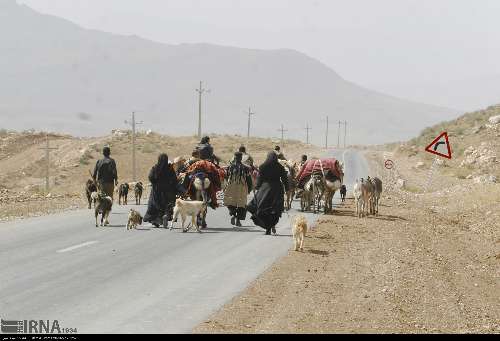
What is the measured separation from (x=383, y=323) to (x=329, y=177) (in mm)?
15323

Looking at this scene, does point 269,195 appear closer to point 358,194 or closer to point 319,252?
point 319,252

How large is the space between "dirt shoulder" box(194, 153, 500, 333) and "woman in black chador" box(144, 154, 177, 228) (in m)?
3.89

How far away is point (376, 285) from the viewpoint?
11578 millimetres

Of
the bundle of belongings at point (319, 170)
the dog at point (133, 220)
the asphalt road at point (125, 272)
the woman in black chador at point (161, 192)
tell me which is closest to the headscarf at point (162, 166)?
the woman in black chador at point (161, 192)

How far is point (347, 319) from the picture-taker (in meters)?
9.05

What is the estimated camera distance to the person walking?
19.7m

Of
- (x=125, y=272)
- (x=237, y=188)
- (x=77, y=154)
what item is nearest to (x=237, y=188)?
(x=237, y=188)

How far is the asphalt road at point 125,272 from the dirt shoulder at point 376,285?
1.62ft

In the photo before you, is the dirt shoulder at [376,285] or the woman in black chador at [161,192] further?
the woman in black chador at [161,192]

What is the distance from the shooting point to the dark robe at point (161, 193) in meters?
19.4

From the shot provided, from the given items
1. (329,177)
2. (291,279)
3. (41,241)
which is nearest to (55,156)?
(329,177)

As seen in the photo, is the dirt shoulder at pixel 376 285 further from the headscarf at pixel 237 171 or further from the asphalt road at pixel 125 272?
the headscarf at pixel 237 171

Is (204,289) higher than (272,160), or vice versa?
(272,160)

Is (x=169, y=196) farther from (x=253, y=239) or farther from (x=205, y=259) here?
(x=205, y=259)
